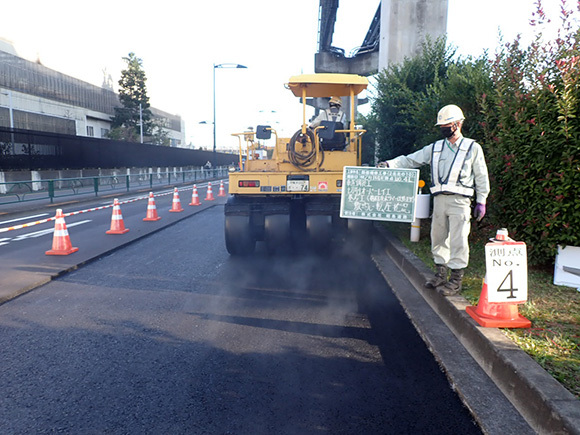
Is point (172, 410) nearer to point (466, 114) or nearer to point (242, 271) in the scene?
point (242, 271)

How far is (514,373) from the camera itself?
9.96 feet

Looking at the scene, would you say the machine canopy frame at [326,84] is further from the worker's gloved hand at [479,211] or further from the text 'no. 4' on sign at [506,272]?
the text 'no. 4' on sign at [506,272]

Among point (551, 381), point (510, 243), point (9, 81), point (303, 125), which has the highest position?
point (9, 81)

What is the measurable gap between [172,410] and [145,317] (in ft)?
6.63

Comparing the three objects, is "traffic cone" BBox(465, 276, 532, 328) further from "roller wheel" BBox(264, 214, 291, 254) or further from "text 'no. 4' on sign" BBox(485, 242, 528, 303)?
"roller wheel" BBox(264, 214, 291, 254)

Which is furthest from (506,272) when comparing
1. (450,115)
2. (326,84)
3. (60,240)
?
(60,240)

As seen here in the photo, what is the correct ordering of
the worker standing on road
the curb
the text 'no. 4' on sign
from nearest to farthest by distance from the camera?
1. the curb
2. the text 'no. 4' on sign
3. the worker standing on road

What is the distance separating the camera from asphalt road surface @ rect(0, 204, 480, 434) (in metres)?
2.90

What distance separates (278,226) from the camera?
7621 mm

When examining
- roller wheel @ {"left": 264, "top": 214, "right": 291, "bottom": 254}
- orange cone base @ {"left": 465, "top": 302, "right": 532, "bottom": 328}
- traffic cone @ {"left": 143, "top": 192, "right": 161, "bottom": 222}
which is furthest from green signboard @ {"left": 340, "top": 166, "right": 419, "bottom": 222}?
traffic cone @ {"left": 143, "top": 192, "right": 161, "bottom": 222}

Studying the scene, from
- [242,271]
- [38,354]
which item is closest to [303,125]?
[242,271]

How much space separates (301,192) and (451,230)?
3.01 m

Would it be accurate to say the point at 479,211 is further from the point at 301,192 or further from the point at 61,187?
the point at 61,187

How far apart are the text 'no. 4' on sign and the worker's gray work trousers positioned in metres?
0.78
